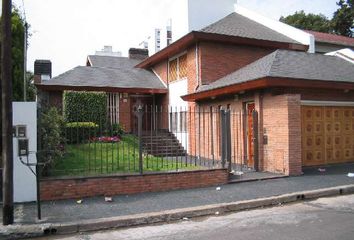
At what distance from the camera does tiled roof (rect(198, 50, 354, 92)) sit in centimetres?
1367

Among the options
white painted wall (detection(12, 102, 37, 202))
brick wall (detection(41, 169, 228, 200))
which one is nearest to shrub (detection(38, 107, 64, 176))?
white painted wall (detection(12, 102, 37, 202))

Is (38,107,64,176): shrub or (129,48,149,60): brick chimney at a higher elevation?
(129,48,149,60): brick chimney

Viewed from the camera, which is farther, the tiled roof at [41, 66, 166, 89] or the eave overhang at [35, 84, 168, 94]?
the tiled roof at [41, 66, 166, 89]

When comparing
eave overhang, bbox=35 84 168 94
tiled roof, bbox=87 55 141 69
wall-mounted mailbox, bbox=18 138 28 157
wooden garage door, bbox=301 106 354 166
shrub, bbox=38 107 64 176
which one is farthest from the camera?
Result: tiled roof, bbox=87 55 141 69

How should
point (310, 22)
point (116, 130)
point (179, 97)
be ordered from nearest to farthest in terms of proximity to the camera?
point (116, 130), point (179, 97), point (310, 22)

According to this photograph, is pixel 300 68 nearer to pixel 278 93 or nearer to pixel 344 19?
→ pixel 278 93

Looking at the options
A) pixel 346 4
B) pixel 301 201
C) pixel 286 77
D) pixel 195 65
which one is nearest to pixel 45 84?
pixel 195 65

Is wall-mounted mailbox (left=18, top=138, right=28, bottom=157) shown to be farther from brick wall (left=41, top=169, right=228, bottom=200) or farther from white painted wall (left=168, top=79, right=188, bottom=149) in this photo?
white painted wall (left=168, top=79, right=188, bottom=149)

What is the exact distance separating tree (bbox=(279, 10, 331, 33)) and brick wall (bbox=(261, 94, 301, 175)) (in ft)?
107

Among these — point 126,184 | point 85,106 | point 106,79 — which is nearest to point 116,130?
point 85,106

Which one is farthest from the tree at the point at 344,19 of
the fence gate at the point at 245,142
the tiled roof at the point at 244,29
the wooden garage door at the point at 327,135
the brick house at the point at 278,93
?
the fence gate at the point at 245,142

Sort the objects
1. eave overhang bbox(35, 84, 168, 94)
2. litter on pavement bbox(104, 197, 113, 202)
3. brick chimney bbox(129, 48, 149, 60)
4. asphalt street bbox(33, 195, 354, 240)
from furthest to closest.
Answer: brick chimney bbox(129, 48, 149, 60) < eave overhang bbox(35, 84, 168, 94) < litter on pavement bbox(104, 197, 113, 202) < asphalt street bbox(33, 195, 354, 240)

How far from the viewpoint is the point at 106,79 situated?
71.7ft

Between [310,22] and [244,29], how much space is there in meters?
24.6
